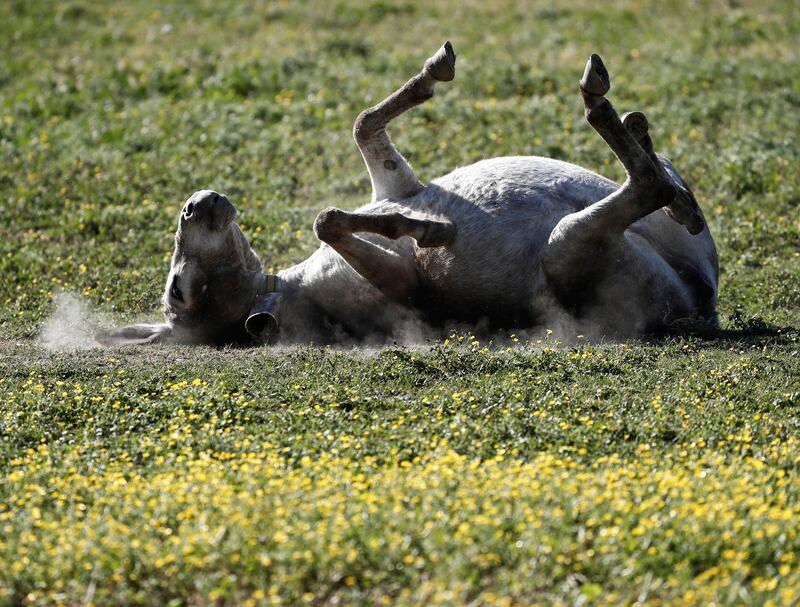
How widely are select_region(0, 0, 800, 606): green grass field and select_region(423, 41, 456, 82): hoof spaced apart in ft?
6.32

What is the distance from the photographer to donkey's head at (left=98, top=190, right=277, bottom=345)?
27.0ft

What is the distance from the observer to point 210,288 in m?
8.51

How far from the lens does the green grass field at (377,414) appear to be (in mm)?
4742

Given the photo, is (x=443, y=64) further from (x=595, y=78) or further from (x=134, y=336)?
(x=134, y=336)

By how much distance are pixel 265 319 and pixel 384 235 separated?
1.08m

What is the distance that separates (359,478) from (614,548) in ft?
4.25

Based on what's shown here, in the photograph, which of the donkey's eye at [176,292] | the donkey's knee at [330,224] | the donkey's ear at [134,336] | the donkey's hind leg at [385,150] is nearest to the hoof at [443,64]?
the donkey's hind leg at [385,150]

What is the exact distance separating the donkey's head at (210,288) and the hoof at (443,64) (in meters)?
1.69

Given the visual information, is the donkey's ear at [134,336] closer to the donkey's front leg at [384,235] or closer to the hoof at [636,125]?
the donkey's front leg at [384,235]

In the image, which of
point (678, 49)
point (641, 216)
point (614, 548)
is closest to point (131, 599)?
point (614, 548)

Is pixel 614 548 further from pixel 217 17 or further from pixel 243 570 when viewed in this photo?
pixel 217 17

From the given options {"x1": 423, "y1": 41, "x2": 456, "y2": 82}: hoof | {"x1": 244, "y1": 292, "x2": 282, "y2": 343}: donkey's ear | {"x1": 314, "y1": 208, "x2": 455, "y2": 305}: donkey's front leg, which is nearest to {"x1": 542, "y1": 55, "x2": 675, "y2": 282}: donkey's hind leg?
{"x1": 314, "y1": 208, "x2": 455, "y2": 305}: donkey's front leg

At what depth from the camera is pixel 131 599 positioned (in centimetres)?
468

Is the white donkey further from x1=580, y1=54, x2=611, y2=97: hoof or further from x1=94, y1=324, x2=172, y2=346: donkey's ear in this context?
x1=580, y1=54, x2=611, y2=97: hoof
